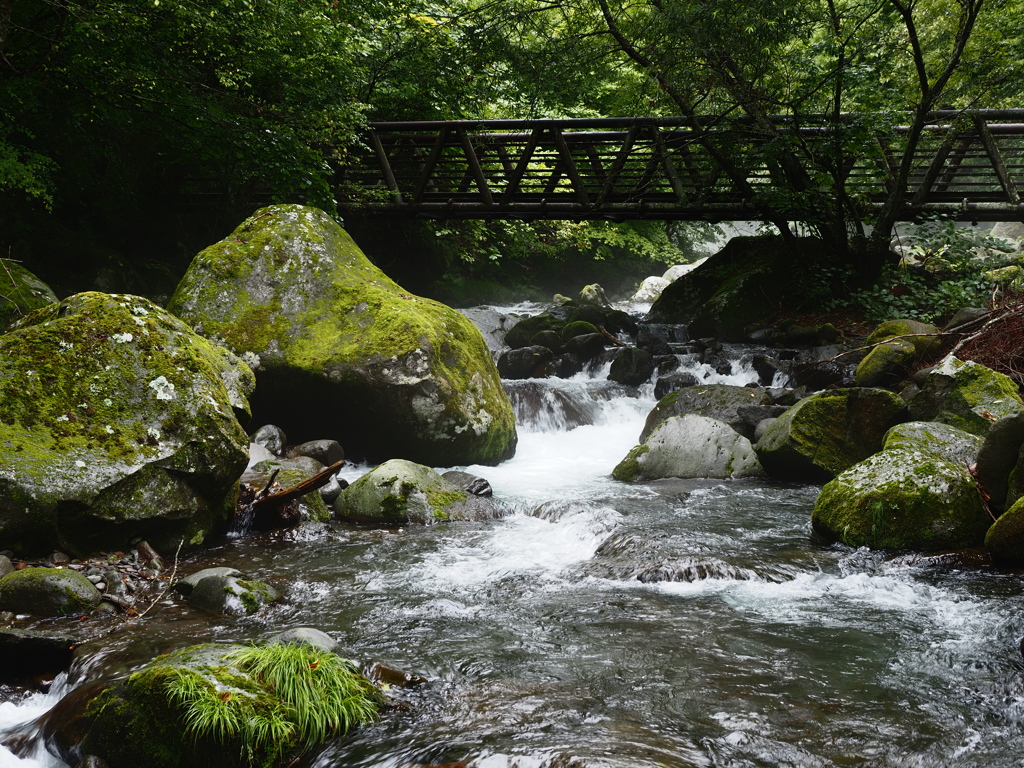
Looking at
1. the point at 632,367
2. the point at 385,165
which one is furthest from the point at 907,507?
the point at 385,165

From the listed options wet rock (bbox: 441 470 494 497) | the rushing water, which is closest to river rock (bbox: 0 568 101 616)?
the rushing water

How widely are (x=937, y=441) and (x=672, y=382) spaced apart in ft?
18.5

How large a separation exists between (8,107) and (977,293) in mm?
14454

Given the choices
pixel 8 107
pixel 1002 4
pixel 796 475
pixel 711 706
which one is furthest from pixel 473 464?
pixel 1002 4

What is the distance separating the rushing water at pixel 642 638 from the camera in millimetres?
2801

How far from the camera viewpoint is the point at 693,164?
46.1 ft

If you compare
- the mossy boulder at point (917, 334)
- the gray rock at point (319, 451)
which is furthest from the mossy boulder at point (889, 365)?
the gray rock at point (319, 451)

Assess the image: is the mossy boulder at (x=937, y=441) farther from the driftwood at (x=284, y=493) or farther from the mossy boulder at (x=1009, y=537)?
the driftwood at (x=284, y=493)

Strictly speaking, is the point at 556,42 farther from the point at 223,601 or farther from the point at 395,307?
the point at 223,601

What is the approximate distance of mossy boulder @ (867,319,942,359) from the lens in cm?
921

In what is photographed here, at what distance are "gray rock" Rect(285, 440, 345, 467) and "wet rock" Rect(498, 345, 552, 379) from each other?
18.0ft

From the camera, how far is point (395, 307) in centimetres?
840

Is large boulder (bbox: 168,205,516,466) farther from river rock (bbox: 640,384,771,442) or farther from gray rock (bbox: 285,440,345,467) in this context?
river rock (bbox: 640,384,771,442)

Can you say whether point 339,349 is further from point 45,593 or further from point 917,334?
point 917,334
